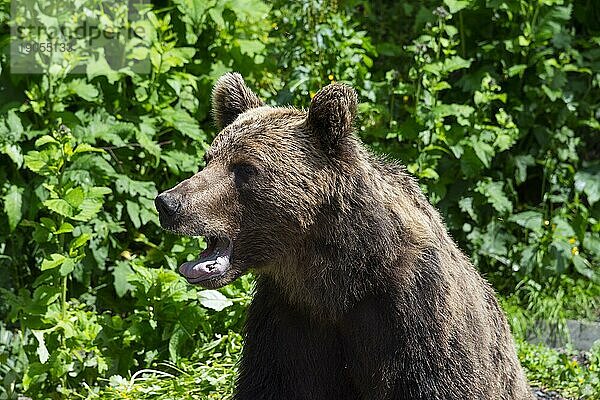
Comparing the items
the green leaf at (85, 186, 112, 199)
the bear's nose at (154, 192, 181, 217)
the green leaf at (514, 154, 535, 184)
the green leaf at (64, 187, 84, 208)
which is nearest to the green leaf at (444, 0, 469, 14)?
the green leaf at (514, 154, 535, 184)

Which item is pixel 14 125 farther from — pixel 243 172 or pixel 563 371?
pixel 563 371

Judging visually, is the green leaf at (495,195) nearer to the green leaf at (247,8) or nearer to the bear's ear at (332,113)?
the green leaf at (247,8)

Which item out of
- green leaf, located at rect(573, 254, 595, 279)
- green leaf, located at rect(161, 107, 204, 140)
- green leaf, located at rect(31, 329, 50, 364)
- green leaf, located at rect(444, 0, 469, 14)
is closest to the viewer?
green leaf, located at rect(31, 329, 50, 364)

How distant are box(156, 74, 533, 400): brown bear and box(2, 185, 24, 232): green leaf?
254 cm

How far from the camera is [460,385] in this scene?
417cm

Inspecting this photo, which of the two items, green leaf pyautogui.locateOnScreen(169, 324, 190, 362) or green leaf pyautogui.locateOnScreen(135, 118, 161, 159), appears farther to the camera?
green leaf pyautogui.locateOnScreen(135, 118, 161, 159)

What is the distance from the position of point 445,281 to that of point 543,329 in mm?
3576

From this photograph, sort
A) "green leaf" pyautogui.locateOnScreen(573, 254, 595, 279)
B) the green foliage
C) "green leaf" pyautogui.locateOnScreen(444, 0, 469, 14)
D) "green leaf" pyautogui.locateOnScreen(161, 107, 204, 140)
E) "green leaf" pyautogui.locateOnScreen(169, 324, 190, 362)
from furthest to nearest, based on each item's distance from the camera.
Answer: "green leaf" pyautogui.locateOnScreen(573, 254, 595, 279) < "green leaf" pyautogui.locateOnScreen(444, 0, 469, 14) < "green leaf" pyautogui.locateOnScreen(161, 107, 204, 140) < the green foliage < "green leaf" pyautogui.locateOnScreen(169, 324, 190, 362)

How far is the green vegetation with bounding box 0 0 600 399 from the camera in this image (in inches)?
234

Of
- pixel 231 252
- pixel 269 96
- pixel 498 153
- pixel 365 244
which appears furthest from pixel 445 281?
pixel 498 153

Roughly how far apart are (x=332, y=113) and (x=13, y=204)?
3.07 metres

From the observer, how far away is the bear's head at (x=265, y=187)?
13.0 feet

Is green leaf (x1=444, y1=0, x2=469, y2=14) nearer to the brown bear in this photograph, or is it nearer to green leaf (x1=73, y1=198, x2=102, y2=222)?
green leaf (x1=73, y1=198, x2=102, y2=222)

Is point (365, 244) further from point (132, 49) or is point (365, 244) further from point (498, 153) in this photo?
point (498, 153)
